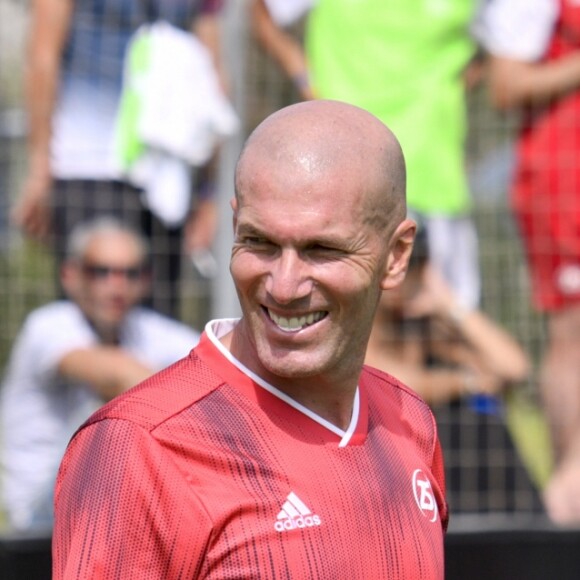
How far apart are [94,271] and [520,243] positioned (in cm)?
179

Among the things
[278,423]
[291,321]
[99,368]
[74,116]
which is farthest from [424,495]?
[74,116]

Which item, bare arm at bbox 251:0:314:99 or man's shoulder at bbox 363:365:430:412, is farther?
bare arm at bbox 251:0:314:99

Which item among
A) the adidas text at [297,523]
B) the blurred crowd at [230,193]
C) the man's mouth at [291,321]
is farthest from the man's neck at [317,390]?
the blurred crowd at [230,193]

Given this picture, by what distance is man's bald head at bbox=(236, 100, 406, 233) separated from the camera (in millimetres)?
2154

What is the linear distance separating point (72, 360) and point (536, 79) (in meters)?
2.19

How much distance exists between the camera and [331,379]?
7.67 feet

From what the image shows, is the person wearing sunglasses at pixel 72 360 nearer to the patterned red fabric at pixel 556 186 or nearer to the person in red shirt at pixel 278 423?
the patterned red fabric at pixel 556 186

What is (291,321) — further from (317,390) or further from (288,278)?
(317,390)

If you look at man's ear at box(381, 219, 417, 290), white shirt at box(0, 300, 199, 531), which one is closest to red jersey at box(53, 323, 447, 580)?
man's ear at box(381, 219, 417, 290)

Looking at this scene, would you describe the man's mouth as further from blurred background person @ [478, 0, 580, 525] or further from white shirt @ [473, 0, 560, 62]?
white shirt @ [473, 0, 560, 62]

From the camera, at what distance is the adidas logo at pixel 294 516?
2.10 metres

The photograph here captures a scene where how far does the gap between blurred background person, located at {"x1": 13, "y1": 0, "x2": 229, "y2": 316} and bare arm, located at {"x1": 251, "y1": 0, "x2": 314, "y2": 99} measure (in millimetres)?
547

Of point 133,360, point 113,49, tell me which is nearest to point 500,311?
point 133,360

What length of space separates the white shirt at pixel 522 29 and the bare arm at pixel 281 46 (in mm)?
771
